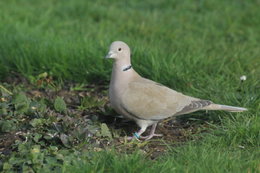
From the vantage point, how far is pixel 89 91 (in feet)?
17.8

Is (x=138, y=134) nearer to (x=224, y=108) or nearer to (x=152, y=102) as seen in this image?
(x=152, y=102)

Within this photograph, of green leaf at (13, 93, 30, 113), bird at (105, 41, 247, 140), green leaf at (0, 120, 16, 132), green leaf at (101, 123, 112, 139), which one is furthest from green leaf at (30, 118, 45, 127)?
bird at (105, 41, 247, 140)

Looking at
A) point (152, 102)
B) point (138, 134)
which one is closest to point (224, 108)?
point (152, 102)

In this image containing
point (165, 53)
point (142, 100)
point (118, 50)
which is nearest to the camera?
point (142, 100)

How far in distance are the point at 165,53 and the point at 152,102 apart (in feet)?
4.70

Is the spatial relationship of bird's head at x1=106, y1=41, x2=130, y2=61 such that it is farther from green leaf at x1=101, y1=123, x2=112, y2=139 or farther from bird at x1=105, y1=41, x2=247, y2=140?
green leaf at x1=101, y1=123, x2=112, y2=139

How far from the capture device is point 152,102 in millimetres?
4449

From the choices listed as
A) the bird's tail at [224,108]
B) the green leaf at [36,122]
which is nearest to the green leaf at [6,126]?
the green leaf at [36,122]

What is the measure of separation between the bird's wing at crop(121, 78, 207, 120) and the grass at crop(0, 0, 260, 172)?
29cm

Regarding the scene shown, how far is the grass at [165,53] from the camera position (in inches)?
147

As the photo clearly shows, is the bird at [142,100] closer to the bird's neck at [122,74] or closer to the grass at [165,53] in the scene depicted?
the bird's neck at [122,74]

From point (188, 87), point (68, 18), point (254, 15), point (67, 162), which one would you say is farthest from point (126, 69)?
point (254, 15)

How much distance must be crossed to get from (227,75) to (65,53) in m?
1.58

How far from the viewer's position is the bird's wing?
14.4 feet
